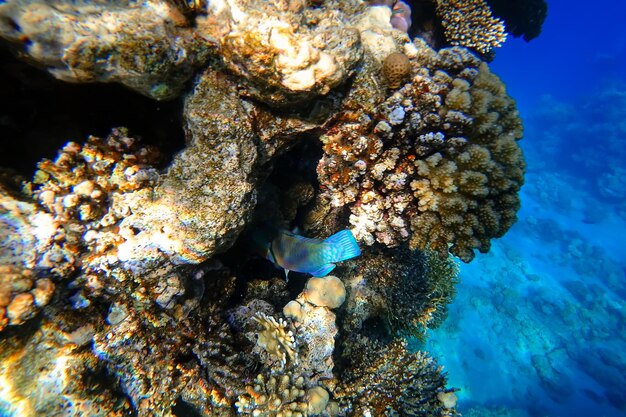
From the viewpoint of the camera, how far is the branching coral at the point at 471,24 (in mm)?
4500

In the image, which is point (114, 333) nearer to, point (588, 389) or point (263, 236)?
point (263, 236)

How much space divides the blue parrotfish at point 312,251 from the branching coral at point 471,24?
Answer: 3698 millimetres

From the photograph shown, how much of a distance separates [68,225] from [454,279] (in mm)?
5905

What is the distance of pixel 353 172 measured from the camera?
3383 millimetres

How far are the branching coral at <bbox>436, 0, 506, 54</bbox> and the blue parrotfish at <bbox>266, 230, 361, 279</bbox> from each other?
12.1 feet

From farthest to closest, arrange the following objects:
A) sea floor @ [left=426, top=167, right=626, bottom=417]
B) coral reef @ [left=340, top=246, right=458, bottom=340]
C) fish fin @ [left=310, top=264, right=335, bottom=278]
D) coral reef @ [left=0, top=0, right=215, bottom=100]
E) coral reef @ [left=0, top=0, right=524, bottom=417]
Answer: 1. sea floor @ [left=426, top=167, right=626, bottom=417]
2. coral reef @ [left=340, top=246, right=458, bottom=340]
3. fish fin @ [left=310, top=264, right=335, bottom=278]
4. coral reef @ [left=0, top=0, right=524, bottom=417]
5. coral reef @ [left=0, top=0, right=215, bottom=100]

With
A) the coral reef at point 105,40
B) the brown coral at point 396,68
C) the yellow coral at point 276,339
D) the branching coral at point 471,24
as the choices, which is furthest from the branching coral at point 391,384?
the branching coral at point 471,24

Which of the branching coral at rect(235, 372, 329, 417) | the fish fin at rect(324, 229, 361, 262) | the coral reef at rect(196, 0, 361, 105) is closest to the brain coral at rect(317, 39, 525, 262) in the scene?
the fish fin at rect(324, 229, 361, 262)

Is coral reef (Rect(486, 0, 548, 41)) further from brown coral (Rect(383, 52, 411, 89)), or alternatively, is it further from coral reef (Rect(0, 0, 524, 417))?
brown coral (Rect(383, 52, 411, 89))

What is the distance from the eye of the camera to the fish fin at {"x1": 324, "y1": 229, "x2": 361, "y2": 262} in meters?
3.16

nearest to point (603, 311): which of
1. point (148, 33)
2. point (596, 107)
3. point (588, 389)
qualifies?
point (588, 389)

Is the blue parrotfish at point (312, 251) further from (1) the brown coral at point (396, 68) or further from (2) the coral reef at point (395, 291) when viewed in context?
(1) the brown coral at point (396, 68)

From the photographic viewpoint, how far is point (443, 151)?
3.24 metres

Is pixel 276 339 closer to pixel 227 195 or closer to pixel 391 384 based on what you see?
pixel 391 384
